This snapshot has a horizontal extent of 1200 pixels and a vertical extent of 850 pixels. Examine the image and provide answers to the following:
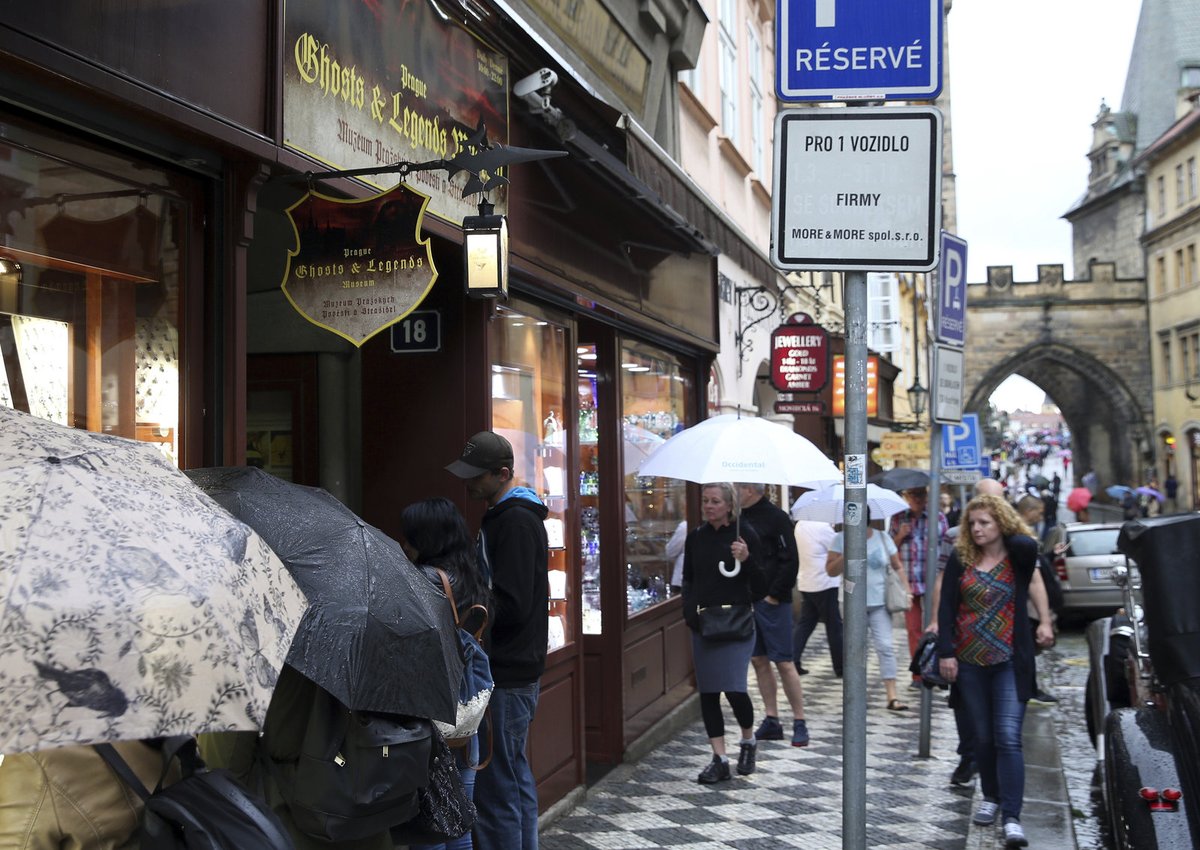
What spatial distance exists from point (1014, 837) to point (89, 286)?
481 centimetres

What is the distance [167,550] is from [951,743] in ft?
24.7

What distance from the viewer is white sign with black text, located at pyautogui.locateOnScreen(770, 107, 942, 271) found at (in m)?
3.35

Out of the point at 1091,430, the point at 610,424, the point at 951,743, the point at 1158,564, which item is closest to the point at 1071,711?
the point at 951,743

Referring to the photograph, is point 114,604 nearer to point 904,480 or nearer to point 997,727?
point 997,727

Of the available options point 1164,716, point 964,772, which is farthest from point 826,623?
point 1164,716

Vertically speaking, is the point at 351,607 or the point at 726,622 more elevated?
the point at 351,607

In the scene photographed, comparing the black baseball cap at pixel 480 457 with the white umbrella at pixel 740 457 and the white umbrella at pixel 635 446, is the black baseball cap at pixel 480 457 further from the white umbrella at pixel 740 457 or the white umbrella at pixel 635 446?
the white umbrella at pixel 635 446

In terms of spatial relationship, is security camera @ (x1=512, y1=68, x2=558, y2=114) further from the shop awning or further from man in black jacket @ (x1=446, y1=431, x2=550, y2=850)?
man in black jacket @ (x1=446, y1=431, x2=550, y2=850)

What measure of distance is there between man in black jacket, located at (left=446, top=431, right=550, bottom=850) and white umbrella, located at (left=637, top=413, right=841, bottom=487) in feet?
7.95

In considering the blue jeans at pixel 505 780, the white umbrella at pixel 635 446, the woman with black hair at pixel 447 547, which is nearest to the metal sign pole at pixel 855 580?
the woman with black hair at pixel 447 547

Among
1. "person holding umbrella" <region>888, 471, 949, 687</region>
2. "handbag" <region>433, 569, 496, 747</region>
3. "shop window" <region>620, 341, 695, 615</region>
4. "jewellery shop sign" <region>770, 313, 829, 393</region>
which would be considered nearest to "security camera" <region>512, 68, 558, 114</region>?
"shop window" <region>620, 341, 695, 615</region>

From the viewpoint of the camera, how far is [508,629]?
5148mm

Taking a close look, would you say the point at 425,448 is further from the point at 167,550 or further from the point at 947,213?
the point at 947,213

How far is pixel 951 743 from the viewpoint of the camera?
878cm
